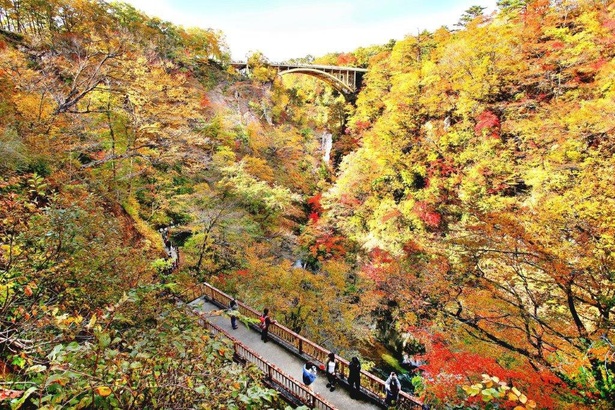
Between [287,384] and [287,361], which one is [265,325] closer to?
[287,361]

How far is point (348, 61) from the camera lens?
44.6 metres

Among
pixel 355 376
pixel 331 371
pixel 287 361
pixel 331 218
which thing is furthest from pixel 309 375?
pixel 331 218

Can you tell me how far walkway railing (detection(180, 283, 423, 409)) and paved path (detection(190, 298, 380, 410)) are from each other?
0.31 m

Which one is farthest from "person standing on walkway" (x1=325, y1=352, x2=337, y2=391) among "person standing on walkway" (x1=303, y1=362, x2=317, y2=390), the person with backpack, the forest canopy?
the forest canopy

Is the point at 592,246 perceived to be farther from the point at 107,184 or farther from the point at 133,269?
the point at 107,184

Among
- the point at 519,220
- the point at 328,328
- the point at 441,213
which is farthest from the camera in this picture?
the point at 441,213

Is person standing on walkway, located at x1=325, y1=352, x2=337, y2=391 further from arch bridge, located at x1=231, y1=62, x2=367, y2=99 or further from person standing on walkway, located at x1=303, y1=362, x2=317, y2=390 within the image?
arch bridge, located at x1=231, y1=62, x2=367, y2=99

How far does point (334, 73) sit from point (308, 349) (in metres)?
35.2

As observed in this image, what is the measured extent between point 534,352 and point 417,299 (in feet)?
15.6

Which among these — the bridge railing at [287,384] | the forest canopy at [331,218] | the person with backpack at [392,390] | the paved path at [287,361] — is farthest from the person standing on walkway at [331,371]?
the forest canopy at [331,218]

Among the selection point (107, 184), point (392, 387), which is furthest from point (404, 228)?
point (107, 184)

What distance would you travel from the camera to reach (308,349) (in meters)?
10.3

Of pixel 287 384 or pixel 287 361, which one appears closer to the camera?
pixel 287 384

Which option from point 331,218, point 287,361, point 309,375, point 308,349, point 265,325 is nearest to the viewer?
point 309,375
